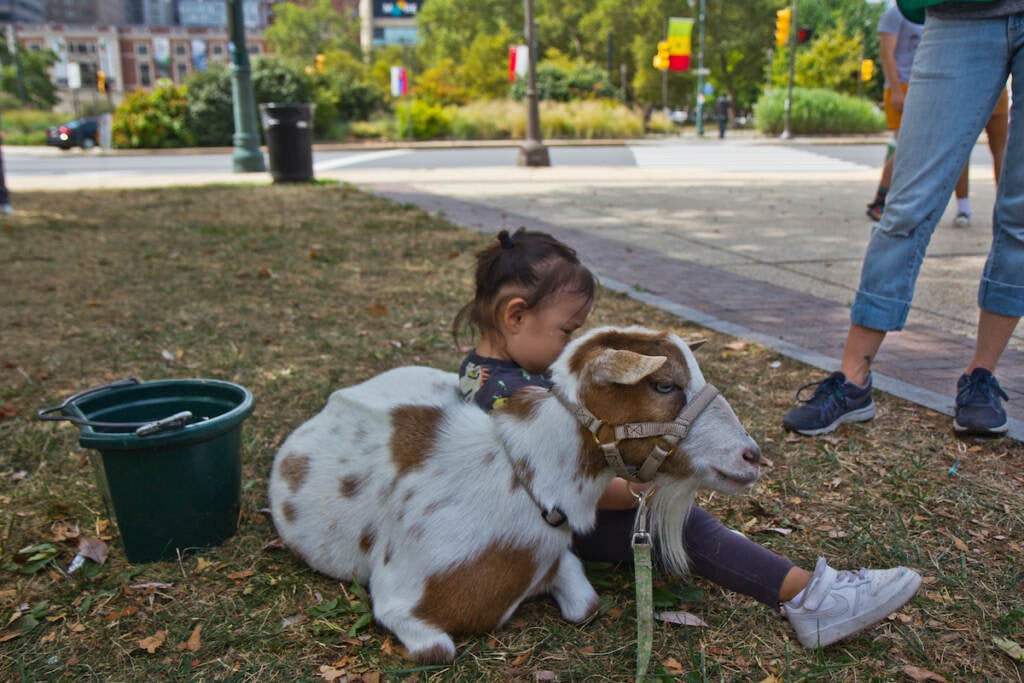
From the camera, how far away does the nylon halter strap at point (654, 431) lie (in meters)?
1.86

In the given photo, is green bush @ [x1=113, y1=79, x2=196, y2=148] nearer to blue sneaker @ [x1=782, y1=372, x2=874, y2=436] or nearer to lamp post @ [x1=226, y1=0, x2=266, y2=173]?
lamp post @ [x1=226, y1=0, x2=266, y2=173]

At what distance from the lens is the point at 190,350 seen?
4.44m

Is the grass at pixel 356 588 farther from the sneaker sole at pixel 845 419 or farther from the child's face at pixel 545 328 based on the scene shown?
the child's face at pixel 545 328

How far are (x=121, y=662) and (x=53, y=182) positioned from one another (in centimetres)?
1481

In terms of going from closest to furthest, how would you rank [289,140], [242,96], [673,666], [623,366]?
[623,366], [673,666], [289,140], [242,96]

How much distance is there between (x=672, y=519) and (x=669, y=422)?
38 cm

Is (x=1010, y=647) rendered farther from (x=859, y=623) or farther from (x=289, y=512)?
(x=289, y=512)

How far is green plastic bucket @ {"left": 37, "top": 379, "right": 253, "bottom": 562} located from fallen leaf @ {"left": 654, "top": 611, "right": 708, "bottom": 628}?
4.47ft

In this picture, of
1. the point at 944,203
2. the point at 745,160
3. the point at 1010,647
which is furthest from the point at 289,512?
the point at 745,160

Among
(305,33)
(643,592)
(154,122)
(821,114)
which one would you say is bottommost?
(643,592)

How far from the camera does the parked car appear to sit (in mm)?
31706

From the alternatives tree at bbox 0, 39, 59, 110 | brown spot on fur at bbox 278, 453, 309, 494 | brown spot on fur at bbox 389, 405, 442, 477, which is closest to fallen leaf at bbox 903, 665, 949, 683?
brown spot on fur at bbox 389, 405, 442, 477

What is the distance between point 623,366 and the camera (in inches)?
70.7

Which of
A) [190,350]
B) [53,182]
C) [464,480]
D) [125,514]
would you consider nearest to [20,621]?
[125,514]
